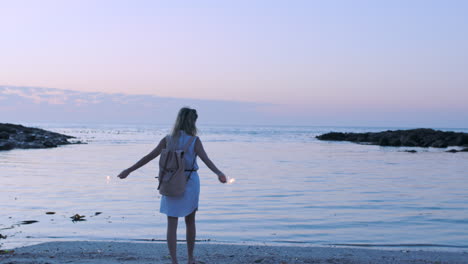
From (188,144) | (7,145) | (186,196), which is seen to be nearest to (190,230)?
(186,196)

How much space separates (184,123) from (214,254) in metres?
2.36

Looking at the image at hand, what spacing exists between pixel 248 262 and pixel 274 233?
2658 millimetres

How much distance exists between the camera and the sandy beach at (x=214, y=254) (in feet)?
21.6

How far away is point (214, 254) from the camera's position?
705cm

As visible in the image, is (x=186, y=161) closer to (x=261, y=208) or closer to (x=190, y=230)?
(x=190, y=230)

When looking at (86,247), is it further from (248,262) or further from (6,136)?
(6,136)

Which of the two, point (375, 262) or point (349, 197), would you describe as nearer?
point (375, 262)

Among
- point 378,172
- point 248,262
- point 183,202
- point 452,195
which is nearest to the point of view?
point 183,202

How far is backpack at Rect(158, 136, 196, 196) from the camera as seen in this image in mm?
5426

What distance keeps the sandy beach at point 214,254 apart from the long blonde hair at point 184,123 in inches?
76.4

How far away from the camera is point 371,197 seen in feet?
44.7

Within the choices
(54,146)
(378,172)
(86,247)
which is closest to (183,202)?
(86,247)

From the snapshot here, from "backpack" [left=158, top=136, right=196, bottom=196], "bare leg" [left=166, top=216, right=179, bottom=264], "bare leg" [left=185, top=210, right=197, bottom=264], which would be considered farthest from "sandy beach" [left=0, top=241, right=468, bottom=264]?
"backpack" [left=158, top=136, right=196, bottom=196]

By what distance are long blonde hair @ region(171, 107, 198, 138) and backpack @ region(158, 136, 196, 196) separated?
24cm
